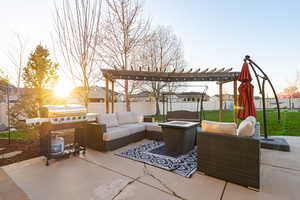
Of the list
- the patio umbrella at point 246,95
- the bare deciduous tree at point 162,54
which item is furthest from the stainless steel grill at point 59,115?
the bare deciduous tree at point 162,54

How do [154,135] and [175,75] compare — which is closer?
[154,135]

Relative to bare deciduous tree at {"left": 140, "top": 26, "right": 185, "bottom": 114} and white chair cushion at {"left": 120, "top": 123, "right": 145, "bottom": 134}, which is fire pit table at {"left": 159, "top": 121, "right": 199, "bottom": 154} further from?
bare deciduous tree at {"left": 140, "top": 26, "right": 185, "bottom": 114}

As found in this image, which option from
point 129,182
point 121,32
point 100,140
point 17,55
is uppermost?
point 121,32

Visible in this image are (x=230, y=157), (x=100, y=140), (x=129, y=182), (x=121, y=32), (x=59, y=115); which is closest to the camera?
(x=230, y=157)

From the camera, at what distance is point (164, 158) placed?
2.95 metres

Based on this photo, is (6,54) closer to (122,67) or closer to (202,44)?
(122,67)

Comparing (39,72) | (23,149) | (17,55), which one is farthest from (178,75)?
(17,55)

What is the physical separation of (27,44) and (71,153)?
7937 mm

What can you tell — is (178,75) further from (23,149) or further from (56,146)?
(23,149)

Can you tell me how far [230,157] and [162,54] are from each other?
9.88 meters

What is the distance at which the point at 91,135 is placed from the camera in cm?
364

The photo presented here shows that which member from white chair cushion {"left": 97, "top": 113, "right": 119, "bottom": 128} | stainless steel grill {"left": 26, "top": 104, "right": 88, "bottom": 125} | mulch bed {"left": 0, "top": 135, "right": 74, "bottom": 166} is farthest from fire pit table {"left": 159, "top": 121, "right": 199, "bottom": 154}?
mulch bed {"left": 0, "top": 135, "right": 74, "bottom": 166}

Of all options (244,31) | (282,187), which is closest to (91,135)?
(282,187)

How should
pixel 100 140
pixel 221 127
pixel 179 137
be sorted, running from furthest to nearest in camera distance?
1. pixel 100 140
2. pixel 179 137
3. pixel 221 127
